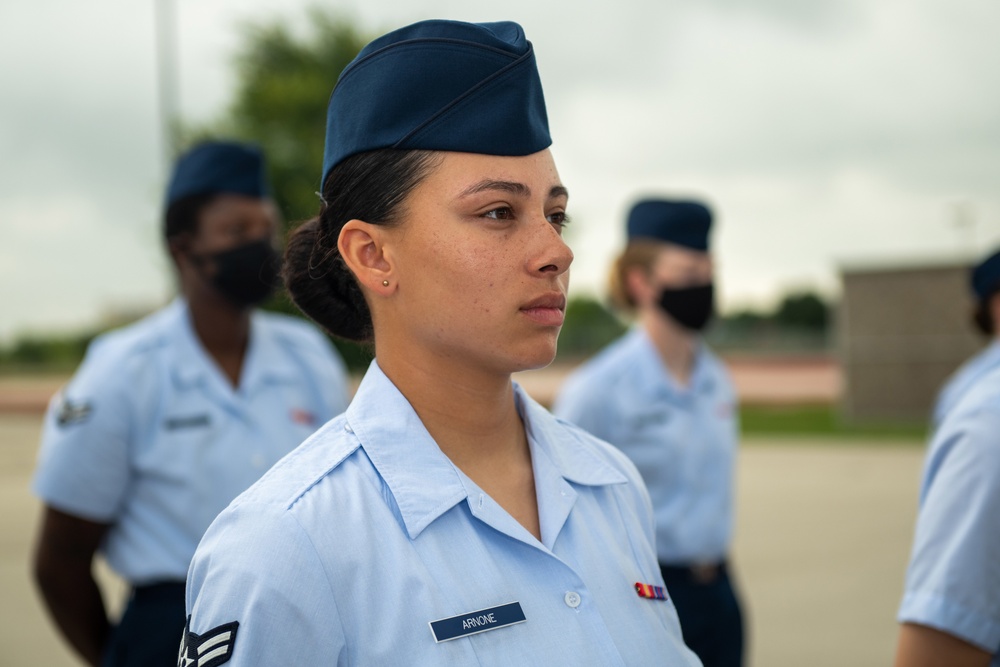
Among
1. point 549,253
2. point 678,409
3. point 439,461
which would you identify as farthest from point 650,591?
point 678,409

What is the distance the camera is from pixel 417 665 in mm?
1414

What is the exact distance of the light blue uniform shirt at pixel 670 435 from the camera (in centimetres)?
392

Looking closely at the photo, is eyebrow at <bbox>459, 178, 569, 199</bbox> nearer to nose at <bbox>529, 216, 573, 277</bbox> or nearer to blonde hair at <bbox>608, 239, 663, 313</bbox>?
nose at <bbox>529, 216, 573, 277</bbox>

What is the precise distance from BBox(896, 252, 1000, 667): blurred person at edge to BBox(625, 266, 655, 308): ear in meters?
2.26

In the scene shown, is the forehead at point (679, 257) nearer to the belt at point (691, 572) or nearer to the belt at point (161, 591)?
the belt at point (691, 572)

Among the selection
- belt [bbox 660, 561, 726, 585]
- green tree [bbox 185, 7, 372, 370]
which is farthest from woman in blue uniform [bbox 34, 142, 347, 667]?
green tree [bbox 185, 7, 372, 370]

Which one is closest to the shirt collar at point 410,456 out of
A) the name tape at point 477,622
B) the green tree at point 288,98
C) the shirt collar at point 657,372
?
the name tape at point 477,622

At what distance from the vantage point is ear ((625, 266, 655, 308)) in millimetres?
4492

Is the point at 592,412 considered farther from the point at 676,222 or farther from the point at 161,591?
the point at 161,591

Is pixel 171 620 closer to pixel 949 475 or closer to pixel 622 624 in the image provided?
pixel 622 624

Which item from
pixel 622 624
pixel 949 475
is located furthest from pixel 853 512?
pixel 622 624

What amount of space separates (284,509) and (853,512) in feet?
29.6

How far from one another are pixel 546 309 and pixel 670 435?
260cm

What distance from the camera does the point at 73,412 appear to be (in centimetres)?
310
